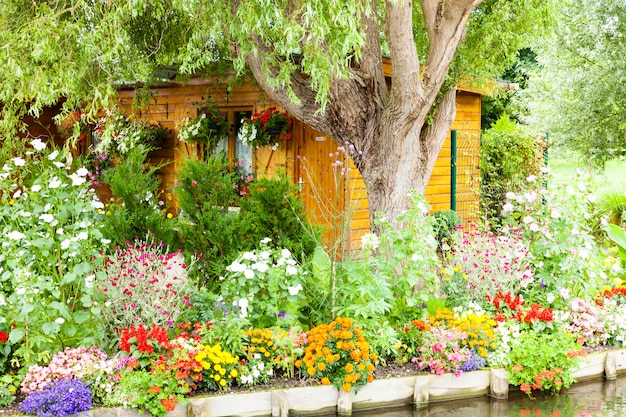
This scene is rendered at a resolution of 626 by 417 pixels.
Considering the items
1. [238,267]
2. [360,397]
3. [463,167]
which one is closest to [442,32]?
[238,267]

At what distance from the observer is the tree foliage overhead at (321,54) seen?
663 centimetres

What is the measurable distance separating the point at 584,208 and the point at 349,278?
2.64 m

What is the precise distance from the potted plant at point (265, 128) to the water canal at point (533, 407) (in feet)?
18.7

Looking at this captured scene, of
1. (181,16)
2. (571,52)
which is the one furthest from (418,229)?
(571,52)

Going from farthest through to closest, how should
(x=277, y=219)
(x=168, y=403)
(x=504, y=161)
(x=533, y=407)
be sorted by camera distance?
(x=504, y=161), (x=277, y=219), (x=533, y=407), (x=168, y=403)

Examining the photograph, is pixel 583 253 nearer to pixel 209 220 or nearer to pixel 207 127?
pixel 209 220

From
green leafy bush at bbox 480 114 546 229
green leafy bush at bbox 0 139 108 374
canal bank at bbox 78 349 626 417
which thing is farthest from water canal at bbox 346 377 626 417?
green leafy bush at bbox 480 114 546 229

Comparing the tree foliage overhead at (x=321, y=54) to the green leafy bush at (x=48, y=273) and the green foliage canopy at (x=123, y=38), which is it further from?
the green leafy bush at (x=48, y=273)

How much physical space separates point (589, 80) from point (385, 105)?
10216 millimetres

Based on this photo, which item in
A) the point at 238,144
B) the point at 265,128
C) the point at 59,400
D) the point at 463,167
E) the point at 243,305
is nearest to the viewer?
the point at 59,400

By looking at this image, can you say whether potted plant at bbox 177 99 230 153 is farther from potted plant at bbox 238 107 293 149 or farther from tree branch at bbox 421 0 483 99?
tree branch at bbox 421 0 483 99

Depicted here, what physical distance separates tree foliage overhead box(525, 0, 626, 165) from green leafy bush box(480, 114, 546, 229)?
3410 millimetres

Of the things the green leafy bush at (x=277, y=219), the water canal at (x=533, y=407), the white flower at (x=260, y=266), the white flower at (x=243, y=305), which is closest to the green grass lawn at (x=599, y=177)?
the water canal at (x=533, y=407)

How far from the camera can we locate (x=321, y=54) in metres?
6.57
